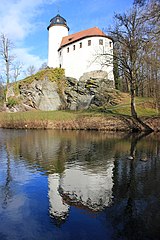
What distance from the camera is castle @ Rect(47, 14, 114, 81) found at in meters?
41.0

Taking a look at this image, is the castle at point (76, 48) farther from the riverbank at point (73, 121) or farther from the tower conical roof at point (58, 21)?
the riverbank at point (73, 121)

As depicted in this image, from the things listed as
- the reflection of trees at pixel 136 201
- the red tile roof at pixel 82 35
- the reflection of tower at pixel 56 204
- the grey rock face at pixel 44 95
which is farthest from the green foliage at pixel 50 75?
the reflection of tower at pixel 56 204

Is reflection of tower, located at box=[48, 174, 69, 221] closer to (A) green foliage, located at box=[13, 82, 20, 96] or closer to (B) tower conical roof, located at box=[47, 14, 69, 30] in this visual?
(A) green foliage, located at box=[13, 82, 20, 96]

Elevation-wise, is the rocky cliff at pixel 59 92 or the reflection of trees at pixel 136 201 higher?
the rocky cliff at pixel 59 92

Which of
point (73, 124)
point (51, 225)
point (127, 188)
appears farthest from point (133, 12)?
point (51, 225)

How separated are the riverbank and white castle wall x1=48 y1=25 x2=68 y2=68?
847 inches

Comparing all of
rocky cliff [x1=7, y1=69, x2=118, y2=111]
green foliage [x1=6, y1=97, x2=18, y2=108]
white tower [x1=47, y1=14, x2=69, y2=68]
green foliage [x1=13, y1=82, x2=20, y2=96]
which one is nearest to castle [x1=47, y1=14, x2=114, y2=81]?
white tower [x1=47, y1=14, x2=69, y2=68]

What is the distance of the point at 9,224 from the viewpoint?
16.7 ft

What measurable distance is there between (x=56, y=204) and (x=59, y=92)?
1371 inches

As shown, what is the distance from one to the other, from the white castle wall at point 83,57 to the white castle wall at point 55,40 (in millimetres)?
2460

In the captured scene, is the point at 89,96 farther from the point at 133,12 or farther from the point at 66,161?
the point at 66,161

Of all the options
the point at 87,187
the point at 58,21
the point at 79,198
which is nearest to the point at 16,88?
the point at 58,21

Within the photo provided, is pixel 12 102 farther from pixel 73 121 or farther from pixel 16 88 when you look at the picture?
pixel 73 121

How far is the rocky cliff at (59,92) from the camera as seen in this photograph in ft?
123
